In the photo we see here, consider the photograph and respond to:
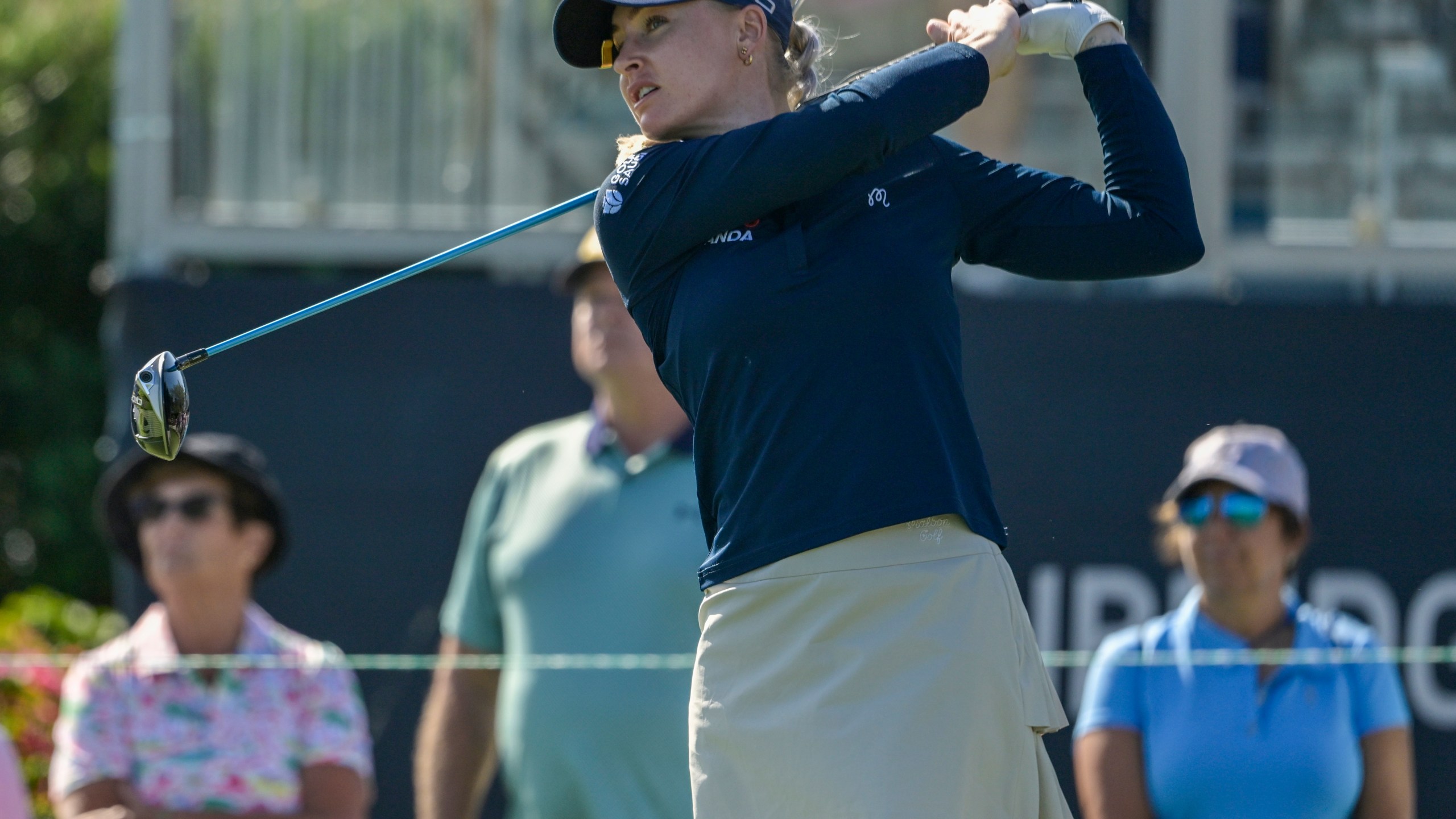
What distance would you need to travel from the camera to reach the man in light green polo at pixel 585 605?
11.6ft

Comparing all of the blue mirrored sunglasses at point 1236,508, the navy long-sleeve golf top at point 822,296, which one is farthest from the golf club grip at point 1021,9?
the blue mirrored sunglasses at point 1236,508

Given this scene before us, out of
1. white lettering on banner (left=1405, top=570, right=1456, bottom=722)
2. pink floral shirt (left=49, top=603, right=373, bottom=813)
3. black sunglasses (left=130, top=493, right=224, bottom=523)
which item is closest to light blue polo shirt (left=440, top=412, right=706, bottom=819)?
pink floral shirt (left=49, top=603, right=373, bottom=813)

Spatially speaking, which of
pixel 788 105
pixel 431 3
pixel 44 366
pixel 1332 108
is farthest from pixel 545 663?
pixel 44 366

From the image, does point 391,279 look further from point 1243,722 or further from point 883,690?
point 1243,722

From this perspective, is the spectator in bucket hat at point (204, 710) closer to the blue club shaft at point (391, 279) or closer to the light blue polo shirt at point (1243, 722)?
the light blue polo shirt at point (1243, 722)

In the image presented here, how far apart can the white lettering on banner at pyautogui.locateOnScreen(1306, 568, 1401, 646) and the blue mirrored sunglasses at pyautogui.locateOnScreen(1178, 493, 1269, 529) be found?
1416 mm

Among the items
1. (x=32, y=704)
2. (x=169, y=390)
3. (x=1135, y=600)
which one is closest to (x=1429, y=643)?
(x=1135, y=600)

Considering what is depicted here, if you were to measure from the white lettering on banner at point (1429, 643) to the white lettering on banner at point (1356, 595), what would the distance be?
0.05 meters

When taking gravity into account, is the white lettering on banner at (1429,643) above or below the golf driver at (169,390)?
below

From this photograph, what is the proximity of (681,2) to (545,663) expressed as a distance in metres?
1.96

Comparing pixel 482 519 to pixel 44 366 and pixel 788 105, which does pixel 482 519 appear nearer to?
pixel 788 105

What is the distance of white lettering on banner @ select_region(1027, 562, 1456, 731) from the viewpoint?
4.94m

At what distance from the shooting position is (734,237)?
1.84 meters

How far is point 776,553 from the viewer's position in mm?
1779
